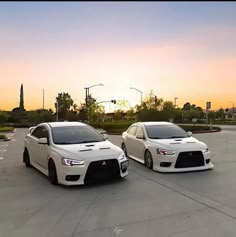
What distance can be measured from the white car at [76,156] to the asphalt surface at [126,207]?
0.87 feet

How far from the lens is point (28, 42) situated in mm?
16734

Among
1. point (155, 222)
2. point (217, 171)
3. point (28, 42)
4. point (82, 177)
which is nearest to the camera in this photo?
point (155, 222)

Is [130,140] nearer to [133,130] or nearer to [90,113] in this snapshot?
[133,130]

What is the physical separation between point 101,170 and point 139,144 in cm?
343

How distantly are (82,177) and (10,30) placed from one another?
1001 cm

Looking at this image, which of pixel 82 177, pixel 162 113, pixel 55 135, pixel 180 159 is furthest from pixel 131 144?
pixel 162 113

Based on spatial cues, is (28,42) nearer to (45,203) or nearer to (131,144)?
(131,144)

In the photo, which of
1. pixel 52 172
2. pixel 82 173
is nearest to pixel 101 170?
pixel 82 173

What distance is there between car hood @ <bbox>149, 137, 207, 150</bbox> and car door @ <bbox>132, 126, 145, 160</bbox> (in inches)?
23.4

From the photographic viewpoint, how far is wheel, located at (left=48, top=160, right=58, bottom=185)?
806 centimetres

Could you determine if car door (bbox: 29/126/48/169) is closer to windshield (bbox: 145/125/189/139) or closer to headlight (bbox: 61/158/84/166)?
headlight (bbox: 61/158/84/166)

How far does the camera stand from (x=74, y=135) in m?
9.14

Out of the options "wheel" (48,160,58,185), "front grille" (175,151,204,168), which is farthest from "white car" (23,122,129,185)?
"front grille" (175,151,204,168)

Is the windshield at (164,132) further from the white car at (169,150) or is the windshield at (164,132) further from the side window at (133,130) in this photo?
the side window at (133,130)
